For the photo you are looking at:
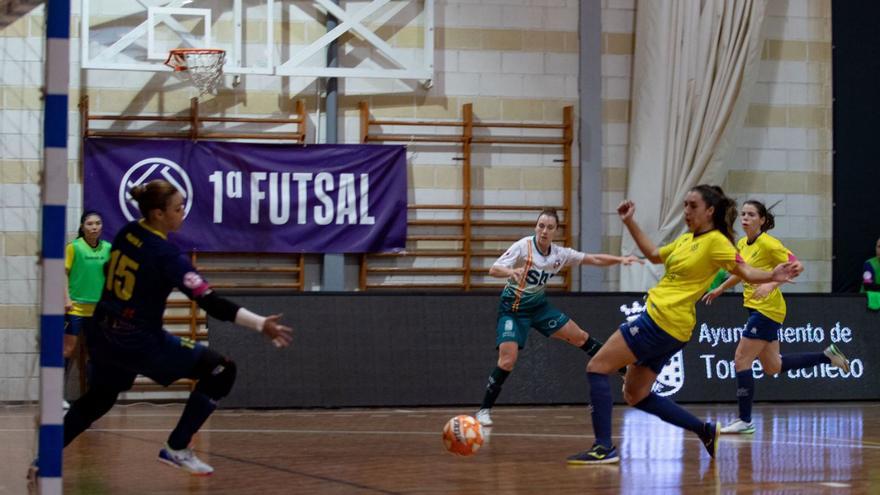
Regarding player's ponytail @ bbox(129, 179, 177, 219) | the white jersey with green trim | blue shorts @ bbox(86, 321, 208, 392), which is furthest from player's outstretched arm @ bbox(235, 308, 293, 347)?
the white jersey with green trim

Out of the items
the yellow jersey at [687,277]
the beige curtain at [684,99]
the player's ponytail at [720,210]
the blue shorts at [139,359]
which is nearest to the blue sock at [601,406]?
the yellow jersey at [687,277]

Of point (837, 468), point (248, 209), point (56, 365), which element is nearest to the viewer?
point (56, 365)

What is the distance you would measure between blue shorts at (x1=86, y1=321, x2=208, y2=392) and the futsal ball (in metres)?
1.85

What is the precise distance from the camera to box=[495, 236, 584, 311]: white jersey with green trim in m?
10.6

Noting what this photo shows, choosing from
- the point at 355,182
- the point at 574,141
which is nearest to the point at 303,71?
the point at 355,182

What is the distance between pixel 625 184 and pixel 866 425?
555 cm

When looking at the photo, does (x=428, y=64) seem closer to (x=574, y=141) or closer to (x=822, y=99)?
(x=574, y=141)

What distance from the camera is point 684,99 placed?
15.2m

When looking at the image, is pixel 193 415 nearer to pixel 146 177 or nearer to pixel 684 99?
pixel 146 177

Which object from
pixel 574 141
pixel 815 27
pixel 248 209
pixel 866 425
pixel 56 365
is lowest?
pixel 866 425

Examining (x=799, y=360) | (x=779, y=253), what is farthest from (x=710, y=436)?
(x=799, y=360)

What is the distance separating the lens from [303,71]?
45.5 ft

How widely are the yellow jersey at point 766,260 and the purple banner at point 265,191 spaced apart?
542 centimetres

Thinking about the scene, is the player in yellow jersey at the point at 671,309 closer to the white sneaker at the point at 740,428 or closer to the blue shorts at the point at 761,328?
the white sneaker at the point at 740,428
